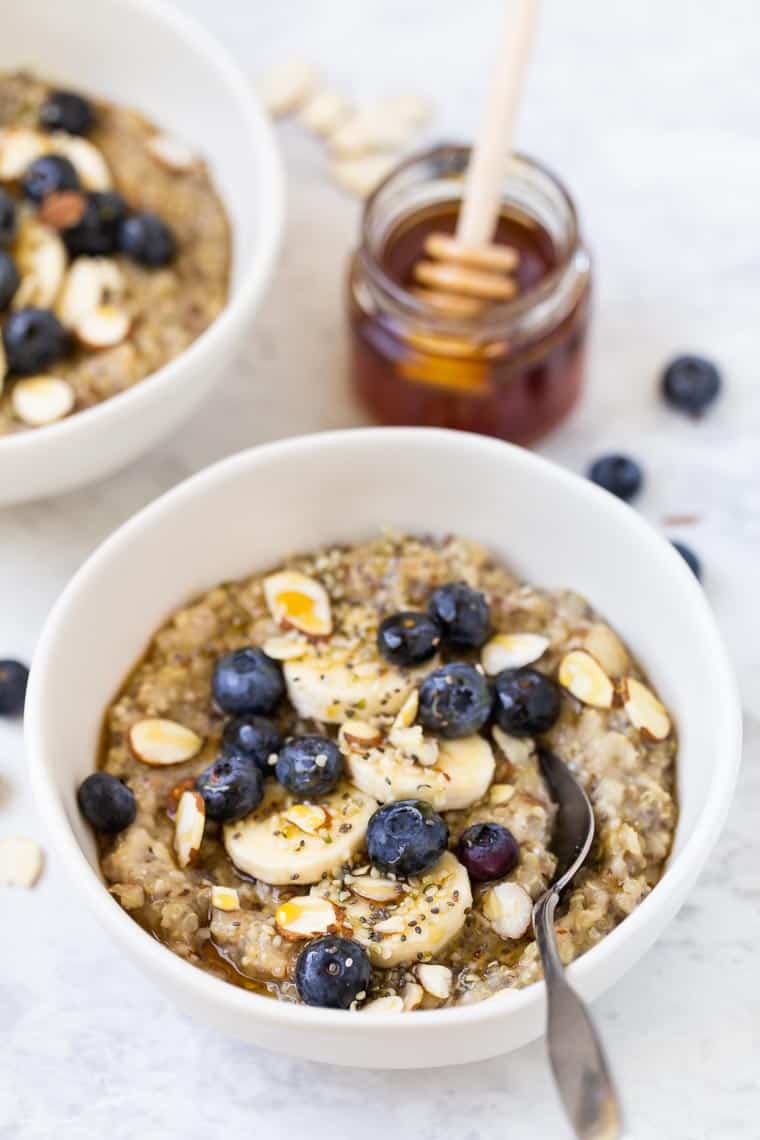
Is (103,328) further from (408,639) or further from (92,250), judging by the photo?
(408,639)

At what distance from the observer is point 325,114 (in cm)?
270

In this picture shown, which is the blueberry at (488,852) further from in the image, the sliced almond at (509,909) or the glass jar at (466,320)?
the glass jar at (466,320)

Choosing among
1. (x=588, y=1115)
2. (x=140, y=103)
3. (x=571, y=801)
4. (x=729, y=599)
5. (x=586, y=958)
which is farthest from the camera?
(x=140, y=103)

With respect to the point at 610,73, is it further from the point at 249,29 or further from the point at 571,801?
the point at 571,801

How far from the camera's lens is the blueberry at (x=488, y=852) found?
1.75 meters

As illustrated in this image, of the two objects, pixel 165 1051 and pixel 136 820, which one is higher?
pixel 136 820

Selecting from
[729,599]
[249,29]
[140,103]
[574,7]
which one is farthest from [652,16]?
[729,599]

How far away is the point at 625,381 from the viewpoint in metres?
2.52

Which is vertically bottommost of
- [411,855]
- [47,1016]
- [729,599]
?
[47,1016]


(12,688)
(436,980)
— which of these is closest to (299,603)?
(12,688)

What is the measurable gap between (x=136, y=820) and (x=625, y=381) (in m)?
1.11

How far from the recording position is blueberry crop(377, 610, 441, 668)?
1901 mm

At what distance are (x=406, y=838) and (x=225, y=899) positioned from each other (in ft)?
0.69

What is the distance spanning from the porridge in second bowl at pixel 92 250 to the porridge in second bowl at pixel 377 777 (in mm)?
405
